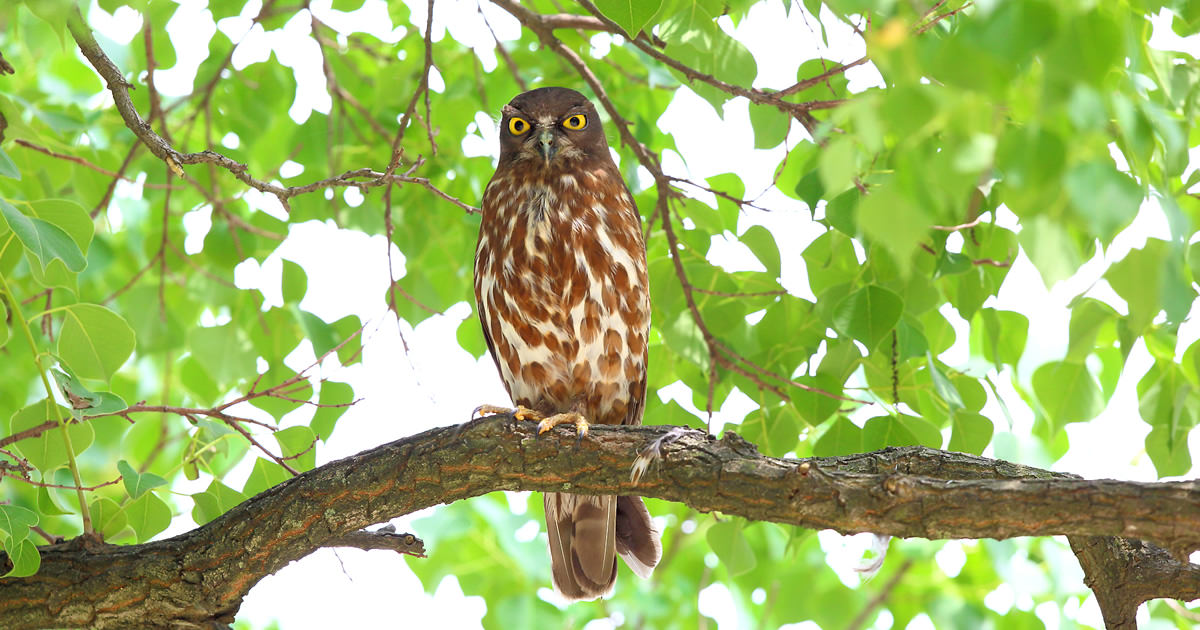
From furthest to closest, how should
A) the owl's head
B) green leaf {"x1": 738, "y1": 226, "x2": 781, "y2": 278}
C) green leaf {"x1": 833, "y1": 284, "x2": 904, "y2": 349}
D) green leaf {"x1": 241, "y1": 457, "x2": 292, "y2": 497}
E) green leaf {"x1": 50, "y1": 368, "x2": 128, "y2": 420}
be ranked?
the owl's head
green leaf {"x1": 738, "y1": 226, "x2": 781, "y2": 278}
green leaf {"x1": 241, "y1": 457, "x2": 292, "y2": 497}
green leaf {"x1": 833, "y1": 284, "x2": 904, "y2": 349}
green leaf {"x1": 50, "y1": 368, "x2": 128, "y2": 420}

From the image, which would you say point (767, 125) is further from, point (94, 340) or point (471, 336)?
point (94, 340)

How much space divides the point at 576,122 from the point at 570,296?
87 centimetres

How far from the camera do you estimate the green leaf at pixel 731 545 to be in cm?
363

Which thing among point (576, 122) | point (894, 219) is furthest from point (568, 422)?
point (894, 219)

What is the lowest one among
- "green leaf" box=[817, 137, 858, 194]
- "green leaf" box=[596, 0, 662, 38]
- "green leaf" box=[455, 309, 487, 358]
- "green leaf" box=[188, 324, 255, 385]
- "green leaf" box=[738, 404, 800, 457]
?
"green leaf" box=[817, 137, 858, 194]

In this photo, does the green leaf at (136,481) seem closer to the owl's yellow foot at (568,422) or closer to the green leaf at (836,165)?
the owl's yellow foot at (568,422)

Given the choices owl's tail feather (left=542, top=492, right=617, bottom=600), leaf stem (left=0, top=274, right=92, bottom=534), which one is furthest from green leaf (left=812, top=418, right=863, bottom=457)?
leaf stem (left=0, top=274, right=92, bottom=534)

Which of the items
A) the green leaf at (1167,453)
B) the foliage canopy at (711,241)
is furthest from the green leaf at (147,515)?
the green leaf at (1167,453)

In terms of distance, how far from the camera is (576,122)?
437cm

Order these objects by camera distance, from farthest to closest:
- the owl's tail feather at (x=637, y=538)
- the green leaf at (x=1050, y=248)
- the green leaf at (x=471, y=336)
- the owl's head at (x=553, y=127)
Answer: the green leaf at (x=471, y=336) < the owl's head at (x=553, y=127) < the owl's tail feather at (x=637, y=538) < the green leaf at (x=1050, y=248)

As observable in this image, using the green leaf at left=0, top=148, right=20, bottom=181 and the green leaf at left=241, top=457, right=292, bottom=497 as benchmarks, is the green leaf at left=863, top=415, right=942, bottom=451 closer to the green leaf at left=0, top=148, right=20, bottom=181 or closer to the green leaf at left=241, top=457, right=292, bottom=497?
the green leaf at left=241, top=457, right=292, bottom=497

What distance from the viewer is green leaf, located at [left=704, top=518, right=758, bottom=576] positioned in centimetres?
363

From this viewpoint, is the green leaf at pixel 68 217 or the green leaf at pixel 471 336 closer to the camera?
the green leaf at pixel 68 217

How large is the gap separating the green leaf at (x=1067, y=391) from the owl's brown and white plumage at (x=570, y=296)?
1516mm
